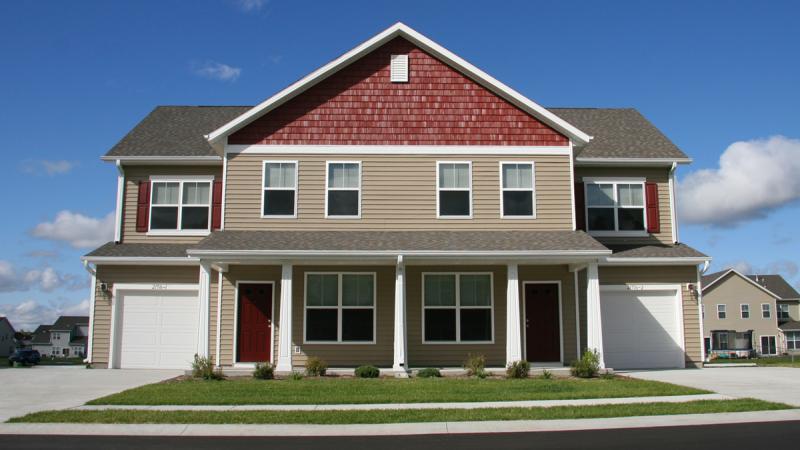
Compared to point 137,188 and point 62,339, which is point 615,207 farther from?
point 62,339

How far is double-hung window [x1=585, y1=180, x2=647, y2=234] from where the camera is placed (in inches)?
830

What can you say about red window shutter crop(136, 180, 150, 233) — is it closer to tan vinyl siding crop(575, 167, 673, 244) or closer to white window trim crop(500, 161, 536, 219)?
white window trim crop(500, 161, 536, 219)

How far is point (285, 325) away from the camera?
17.5 metres

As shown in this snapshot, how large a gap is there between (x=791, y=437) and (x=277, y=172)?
544 inches

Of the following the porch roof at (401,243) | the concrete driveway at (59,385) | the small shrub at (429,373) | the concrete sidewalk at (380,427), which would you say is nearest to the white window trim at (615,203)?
the porch roof at (401,243)

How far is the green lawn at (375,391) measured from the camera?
12.8m

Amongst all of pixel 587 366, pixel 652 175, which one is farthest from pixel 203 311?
pixel 652 175

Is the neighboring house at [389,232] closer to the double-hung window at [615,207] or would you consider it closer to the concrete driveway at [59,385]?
the double-hung window at [615,207]

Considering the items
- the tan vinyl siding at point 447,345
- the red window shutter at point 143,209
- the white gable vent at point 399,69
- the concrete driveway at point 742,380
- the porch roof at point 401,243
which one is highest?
the white gable vent at point 399,69

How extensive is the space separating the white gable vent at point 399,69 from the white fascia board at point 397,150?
191 centimetres

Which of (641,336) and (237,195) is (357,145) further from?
(641,336)

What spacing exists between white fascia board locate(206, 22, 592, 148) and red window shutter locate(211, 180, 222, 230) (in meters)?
1.74

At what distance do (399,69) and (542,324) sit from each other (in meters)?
8.04

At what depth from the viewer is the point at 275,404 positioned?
41.1 feet
